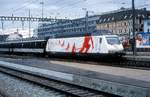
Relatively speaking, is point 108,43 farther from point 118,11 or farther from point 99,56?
point 118,11

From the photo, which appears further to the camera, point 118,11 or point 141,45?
point 118,11

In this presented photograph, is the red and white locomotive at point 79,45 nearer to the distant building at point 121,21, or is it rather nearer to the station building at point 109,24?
the station building at point 109,24

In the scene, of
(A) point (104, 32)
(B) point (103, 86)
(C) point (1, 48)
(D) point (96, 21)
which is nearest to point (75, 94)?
(B) point (103, 86)

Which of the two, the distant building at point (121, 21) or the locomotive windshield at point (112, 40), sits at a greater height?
the distant building at point (121, 21)

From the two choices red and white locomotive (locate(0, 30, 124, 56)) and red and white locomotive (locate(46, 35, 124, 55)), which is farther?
red and white locomotive (locate(0, 30, 124, 56))

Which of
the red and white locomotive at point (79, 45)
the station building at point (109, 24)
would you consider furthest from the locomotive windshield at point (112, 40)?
the station building at point (109, 24)

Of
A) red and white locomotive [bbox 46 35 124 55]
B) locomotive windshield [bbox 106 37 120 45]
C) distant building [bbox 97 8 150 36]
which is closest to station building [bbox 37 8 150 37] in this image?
distant building [bbox 97 8 150 36]

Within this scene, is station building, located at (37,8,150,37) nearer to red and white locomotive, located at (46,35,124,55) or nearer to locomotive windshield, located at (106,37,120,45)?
red and white locomotive, located at (46,35,124,55)

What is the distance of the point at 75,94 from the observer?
1370 cm

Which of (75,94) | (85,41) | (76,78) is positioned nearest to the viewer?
(75,94)

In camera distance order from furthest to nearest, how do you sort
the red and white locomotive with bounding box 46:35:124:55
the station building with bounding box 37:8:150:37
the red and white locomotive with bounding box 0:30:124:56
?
the station building with bounding box 37:8:150:37 → the red and white locomotive with bounding box 0:30:124:56 → the red and white locomotive with bounding box 46:35:124:55

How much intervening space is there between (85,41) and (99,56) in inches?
125

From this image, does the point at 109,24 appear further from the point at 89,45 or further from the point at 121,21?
the point at 89,45

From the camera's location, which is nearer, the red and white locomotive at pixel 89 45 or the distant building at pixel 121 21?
the red and white locomotive at pixel 89 45
